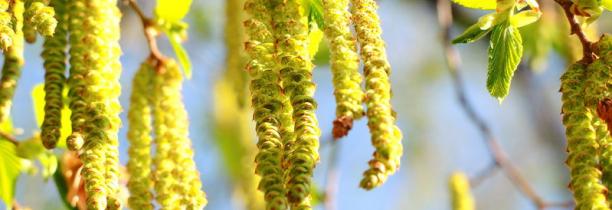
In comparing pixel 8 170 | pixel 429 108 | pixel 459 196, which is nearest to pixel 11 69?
pixel 8 170

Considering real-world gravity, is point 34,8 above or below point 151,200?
above

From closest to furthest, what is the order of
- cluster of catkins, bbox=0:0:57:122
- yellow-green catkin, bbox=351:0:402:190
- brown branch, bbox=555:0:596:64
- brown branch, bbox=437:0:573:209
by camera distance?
1. yellow-green catkin, bbox=351:0:402:190
2. cluster of catkins, bbox=0:0:57:122
3. brown branch, bbox=555:0:596:64
4. brown branch, bbox=437:0:573:209

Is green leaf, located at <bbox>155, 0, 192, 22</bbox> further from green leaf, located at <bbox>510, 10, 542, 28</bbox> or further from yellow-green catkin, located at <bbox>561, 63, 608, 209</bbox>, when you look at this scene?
yellow-green catkin, located at <bbox>561, 63, 608, 209</bbox>

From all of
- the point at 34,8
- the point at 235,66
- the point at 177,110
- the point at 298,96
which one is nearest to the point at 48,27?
the point at 34,8

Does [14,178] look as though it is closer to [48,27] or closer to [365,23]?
[48,27]

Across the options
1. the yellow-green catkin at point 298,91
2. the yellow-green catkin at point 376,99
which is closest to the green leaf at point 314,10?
the yellow-green catkin at point 298,91

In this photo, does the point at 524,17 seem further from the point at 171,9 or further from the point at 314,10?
the point at 171,9

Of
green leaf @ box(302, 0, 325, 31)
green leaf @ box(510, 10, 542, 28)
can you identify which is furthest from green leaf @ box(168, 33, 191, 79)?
green leaf @ box(510, 10, 542, 28)
